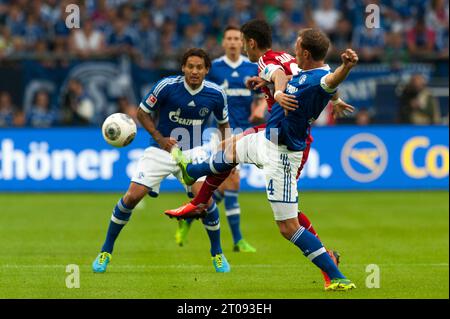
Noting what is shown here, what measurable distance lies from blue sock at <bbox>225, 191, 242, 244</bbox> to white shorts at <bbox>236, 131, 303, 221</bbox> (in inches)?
142

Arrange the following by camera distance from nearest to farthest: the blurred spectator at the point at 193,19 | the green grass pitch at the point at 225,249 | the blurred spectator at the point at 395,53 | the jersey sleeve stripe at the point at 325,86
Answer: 1. the jersey sleeve stripe at the point at 325,86
2. the green grass pitch at the point at 225,249
3. the blurred spectator at the point at 395,53
4. the blurred spectator at the point at 193,19

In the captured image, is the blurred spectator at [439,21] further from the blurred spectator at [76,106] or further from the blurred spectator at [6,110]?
the blurred spectator at [6,110]

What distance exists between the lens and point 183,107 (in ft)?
36.6

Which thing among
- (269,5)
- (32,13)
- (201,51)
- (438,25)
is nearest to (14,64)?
(32,13)

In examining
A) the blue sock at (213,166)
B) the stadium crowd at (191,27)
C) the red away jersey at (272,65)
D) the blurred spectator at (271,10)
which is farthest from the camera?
the blurred spectator at (271,10)

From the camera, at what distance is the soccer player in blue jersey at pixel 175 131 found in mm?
10852

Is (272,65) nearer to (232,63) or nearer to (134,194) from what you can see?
(134,194)

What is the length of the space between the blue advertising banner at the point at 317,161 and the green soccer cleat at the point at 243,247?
7431 millimetres

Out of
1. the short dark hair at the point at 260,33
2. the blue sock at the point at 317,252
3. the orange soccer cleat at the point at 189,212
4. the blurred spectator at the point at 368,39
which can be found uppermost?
the blurred spectator at the point at 368,39

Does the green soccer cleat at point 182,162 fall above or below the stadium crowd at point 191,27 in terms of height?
below

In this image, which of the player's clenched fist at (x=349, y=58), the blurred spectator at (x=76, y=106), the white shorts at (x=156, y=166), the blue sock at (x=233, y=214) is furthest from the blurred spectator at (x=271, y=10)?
the player's clenched fist at (x=349, y=58)

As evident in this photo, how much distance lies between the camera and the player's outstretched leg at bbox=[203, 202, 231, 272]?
35.6 feet

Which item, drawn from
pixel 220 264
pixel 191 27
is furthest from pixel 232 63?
pixel 191 27

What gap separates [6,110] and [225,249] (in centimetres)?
974
